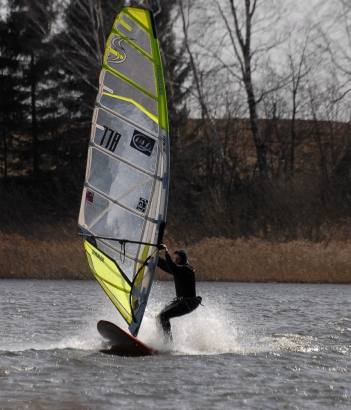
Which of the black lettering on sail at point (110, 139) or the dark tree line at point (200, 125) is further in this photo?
the dark tree line at point (200, 125)

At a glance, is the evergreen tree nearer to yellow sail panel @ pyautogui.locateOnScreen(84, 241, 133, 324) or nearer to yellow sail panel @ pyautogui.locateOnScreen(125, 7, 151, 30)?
yellow sail panel @ pyautogui.locateOnScreen(125, 7, 151, 30)

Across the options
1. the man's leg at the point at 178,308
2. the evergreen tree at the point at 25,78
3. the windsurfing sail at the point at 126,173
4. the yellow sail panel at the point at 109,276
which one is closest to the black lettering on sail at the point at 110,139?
the windsurfing sail at the point at 126,173

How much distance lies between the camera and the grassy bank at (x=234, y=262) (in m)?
24.3

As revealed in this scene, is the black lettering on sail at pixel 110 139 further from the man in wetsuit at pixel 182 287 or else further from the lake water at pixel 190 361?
the lake water at pixel 190 361

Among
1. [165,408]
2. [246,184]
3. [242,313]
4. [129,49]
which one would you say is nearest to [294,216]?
[246,184]

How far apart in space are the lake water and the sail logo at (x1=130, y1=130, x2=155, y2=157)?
204cm

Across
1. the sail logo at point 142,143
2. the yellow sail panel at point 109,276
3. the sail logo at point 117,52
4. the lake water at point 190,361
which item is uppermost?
the sail logo at point 117,52

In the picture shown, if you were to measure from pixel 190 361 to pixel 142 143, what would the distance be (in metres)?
2.46

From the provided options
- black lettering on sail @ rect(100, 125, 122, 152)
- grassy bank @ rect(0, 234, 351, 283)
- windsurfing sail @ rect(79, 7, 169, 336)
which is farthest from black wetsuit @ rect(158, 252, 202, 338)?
grassy bank @ rect(0, 234, 351, 283)

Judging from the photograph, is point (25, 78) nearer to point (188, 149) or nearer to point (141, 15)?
point (188, 149)

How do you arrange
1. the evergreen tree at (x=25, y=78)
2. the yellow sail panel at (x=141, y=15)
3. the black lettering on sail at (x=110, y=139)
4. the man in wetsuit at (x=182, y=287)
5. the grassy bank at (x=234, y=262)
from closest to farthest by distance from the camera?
the man in wetsuit at (x=182, y=287), the yellow sail panel at (x=141, y=15), the black lettering on sail at (x=110, y=139), the grassy bank at (x=234, y=262), the evergreen tree at (x=25, y=78)

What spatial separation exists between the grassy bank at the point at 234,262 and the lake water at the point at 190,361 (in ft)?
12.3

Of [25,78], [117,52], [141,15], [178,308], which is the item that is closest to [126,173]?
[117,52]

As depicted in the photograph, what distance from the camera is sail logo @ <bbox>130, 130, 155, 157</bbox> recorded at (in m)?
13.3
